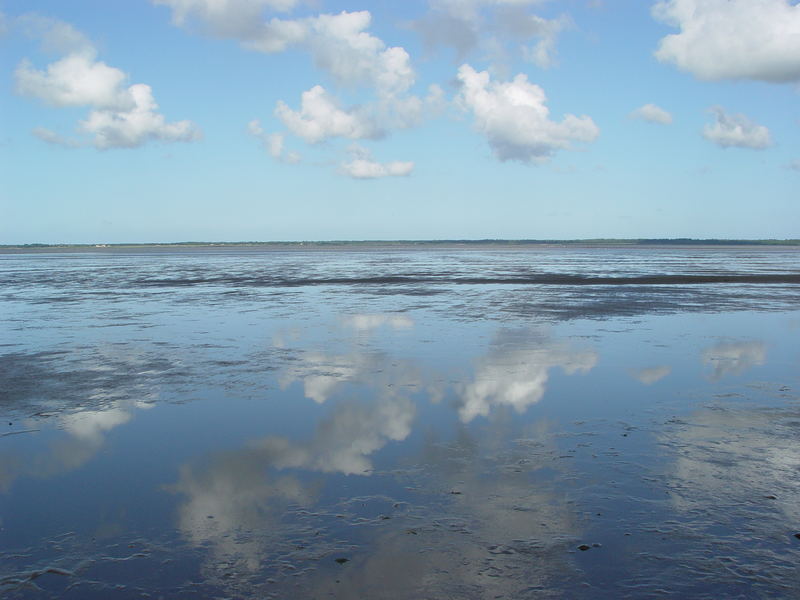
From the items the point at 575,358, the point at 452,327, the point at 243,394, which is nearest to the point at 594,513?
the point at 243,394

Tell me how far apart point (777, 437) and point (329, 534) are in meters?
5.31

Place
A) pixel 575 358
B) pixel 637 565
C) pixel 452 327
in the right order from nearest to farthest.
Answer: pixel 637 565
pixel 575 358
pixel 452 327

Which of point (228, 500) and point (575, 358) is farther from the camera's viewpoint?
point (575, 358)

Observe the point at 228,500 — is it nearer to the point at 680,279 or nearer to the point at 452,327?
the point at 452,327

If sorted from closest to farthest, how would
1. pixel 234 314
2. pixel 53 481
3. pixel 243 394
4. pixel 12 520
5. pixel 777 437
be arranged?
pixel 12 520, pixel 53 481, pixel 777 437, pixel 243 394, pixel 234 314

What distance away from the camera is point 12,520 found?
5512 millimetres

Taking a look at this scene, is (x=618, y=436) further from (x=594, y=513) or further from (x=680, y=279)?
(x=680, y=279)

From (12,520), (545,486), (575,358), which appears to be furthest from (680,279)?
(12,520)

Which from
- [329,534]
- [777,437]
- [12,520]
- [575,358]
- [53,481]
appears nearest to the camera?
[329,534]

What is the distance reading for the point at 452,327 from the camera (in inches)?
687

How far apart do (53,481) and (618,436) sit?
5.86 meters

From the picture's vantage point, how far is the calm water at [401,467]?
15.1 ft

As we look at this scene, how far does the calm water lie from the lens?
4.59 metres

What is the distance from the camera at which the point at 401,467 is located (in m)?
6.65
